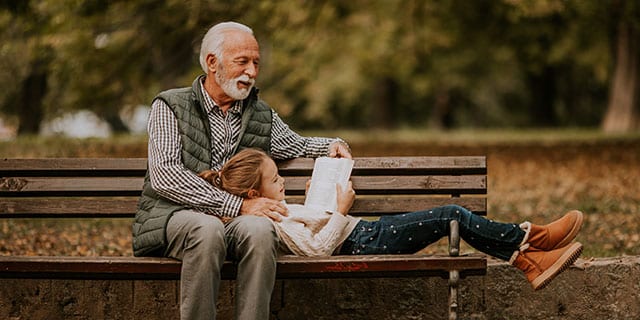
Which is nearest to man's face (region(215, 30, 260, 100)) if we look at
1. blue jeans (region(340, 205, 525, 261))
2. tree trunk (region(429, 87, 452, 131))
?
blue jeans (region(340, 205, 525, 261))

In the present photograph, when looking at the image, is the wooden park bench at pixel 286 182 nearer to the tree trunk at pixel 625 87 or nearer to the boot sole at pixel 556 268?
the boot sole at pixel 556 268

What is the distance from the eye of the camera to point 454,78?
33.1 m

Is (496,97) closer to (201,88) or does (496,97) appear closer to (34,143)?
(34,143)

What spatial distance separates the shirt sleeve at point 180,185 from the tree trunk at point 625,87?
1757cm

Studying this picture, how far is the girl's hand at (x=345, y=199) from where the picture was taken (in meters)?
4.47

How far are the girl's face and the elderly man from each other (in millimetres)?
84

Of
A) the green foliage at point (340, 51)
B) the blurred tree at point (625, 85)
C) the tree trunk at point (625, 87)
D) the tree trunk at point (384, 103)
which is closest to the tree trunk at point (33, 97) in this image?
the green foliage at point (340, 51)

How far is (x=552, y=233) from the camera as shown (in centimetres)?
427

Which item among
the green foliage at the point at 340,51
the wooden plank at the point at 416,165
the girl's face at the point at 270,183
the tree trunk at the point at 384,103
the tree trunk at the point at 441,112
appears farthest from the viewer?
the tree trunk at the point at 441,112

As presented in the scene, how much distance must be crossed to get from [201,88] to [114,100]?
8.04 meters

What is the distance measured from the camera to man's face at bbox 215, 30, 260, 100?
4.47m

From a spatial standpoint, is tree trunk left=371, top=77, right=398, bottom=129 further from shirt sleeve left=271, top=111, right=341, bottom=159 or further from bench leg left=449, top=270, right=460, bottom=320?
bench leg left=449, top=270, right=460, bottom=320

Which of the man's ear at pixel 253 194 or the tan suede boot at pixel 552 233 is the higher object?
the man's ear at pixel 253 194

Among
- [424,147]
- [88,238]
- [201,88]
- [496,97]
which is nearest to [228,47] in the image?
[201,88]
